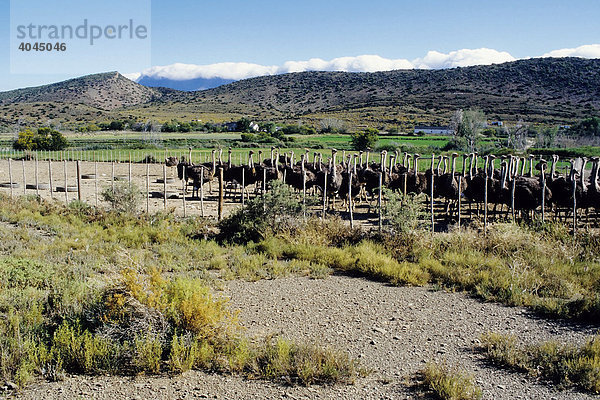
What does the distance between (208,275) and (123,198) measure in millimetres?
6486

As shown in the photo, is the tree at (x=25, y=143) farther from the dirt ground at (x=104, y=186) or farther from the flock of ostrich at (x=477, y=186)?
the flock of ostrich at (x=477, y=186)

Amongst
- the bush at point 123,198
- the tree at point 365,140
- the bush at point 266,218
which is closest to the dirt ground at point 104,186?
the bush at point 123,198

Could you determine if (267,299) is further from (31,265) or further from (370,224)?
(370,224)

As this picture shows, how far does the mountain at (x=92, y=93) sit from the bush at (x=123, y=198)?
9903 centimetres

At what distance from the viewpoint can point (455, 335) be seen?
6895mm

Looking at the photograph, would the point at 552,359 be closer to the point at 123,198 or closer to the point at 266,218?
the point at 266,218

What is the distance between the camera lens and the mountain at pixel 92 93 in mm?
109812

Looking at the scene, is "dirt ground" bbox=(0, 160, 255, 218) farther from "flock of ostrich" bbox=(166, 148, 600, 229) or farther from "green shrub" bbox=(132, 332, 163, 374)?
"green shrub" bbox=(132, 332, 163, 374)

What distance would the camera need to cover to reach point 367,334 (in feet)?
22.6

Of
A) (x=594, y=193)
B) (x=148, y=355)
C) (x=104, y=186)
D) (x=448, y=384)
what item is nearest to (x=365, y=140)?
(x=594, y=193)

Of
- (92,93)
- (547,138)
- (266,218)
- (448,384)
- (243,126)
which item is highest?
(92,93)

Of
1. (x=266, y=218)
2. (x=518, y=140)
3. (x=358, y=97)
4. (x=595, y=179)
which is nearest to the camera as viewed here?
(x=266, y=218)

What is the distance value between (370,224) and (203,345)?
9.95 meters

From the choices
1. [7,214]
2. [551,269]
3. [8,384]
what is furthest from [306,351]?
[7,214]
